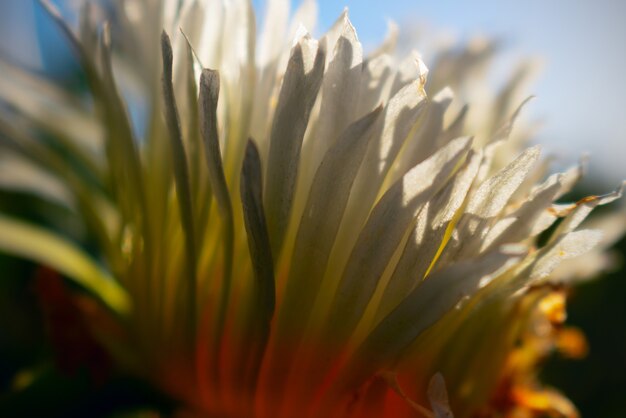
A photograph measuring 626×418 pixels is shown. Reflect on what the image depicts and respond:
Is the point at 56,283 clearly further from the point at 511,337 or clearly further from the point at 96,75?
the point at 511,337

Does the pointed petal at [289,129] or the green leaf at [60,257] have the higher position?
the pointed petal at [289,129]

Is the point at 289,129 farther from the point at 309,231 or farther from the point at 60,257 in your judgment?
the point at 60,257

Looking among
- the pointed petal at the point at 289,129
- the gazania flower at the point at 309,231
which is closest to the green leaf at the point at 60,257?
the gazania flower at the point at 309,231

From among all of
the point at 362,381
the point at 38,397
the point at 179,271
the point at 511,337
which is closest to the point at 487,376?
the point at 511,337

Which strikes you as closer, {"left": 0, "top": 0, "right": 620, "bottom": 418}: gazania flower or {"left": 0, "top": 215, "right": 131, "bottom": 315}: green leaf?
{"left": 0, "top": 0, "right": 620, "bottom": 418}: gazania flower

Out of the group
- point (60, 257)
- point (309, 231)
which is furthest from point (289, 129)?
point (60, 257)

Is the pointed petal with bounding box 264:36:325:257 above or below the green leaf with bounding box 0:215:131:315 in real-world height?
above

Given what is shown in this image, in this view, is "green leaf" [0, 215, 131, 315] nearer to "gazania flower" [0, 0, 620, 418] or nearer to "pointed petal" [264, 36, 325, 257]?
"gazania flower" [0, 0, 620, 418]

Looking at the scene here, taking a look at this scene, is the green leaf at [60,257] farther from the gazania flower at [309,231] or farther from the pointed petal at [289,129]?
the pointed petal at [289,129]

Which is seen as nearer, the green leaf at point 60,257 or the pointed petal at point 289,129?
the pointed petal at point 289,129

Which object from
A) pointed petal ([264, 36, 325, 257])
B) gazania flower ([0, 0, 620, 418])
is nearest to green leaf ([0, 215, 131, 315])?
gazania flower ([0, 0, 620, 418])
